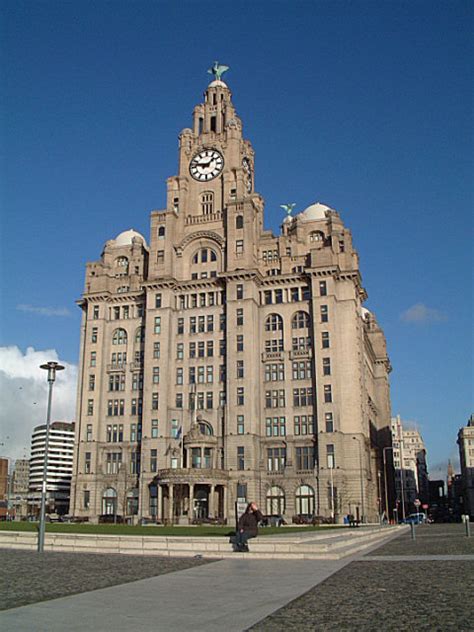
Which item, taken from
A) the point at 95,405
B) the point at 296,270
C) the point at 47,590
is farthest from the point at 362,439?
the point at 47,590

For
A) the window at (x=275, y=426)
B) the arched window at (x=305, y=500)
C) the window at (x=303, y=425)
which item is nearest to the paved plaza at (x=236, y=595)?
the arched window at (x=305, y=500)

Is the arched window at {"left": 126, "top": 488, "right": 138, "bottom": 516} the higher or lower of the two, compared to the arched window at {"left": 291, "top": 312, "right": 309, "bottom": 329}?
lower

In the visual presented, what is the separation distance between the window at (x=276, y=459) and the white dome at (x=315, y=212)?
40707mm

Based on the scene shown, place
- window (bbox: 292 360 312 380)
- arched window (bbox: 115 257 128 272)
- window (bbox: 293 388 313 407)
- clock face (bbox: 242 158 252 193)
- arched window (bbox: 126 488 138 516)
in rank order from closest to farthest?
window (bbox: 293 388 313 407) → arched window (bbox: 126 488 138 516) → window (bbox: 292 360 312 380) → clock face (bbox: 242 158 252 193) → arched window (bbox: 115 257 128 272)

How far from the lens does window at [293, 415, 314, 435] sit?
324 ft

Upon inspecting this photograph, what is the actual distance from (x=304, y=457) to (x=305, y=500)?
19.7 feet

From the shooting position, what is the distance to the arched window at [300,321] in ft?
340

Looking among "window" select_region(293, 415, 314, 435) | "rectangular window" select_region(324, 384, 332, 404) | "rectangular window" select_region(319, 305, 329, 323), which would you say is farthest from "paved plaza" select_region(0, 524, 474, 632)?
"rectangular window" select_region(319, 305, 329, 323)

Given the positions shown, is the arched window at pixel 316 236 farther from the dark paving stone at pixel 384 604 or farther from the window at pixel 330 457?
the dark paving stone at pixel 384 604

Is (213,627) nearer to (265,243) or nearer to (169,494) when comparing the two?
(169,494)

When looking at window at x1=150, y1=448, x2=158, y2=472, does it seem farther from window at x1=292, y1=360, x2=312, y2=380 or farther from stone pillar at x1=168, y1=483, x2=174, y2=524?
window at x1=292, y1=360, x2=312, y2=380

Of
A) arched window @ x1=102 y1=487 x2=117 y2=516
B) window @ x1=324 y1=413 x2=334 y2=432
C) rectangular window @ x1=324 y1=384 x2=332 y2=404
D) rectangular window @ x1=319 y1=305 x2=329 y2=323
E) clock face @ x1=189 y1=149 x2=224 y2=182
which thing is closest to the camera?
window @ x1=324 y1=413 x2=334 y2=432

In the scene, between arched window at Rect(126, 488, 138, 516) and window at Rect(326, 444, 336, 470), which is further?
arched window at Rect(126, 488, 138, 516)

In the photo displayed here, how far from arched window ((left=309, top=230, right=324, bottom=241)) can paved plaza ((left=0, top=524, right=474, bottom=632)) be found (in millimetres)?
89705
